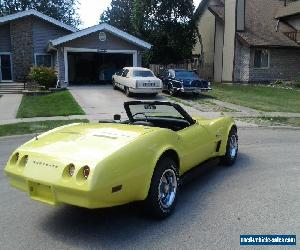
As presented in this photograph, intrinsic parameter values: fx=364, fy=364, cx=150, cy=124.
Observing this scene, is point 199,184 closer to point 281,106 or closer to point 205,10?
point 281,106

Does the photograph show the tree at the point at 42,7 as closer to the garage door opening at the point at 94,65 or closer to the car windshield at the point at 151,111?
the garage door opening at the point at 94,65

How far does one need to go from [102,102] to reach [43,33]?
1310cm

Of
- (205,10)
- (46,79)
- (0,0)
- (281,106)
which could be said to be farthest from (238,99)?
(0,0)

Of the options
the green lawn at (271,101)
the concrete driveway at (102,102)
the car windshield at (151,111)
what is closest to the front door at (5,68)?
the concrete driveway at (102,102)

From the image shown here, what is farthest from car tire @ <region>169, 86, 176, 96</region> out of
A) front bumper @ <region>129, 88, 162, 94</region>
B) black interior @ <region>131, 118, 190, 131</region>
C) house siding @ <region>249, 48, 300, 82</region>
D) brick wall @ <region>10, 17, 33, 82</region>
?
black interior @ <region>131, 118, 190, 131</region>

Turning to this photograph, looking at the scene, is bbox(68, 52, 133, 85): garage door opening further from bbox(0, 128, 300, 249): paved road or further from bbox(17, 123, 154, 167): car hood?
bbox(17, 123, 154, 167): car hood

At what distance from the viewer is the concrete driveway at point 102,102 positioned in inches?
567

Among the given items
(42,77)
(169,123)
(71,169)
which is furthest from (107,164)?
(42,77)

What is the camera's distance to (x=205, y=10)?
34.7 m

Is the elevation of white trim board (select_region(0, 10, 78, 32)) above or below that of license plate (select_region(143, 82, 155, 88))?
above

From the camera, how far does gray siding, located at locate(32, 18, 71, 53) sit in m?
27.5

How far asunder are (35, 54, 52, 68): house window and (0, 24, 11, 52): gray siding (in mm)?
2158

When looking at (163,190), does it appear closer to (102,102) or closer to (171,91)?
(102,102)

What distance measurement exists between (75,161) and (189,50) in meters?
31.1
